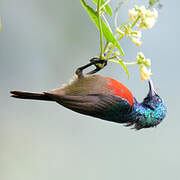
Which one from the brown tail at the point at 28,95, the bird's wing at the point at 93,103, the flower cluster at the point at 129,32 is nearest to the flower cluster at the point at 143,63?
the flower cluster at the point at 129,32

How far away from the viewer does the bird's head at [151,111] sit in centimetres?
139

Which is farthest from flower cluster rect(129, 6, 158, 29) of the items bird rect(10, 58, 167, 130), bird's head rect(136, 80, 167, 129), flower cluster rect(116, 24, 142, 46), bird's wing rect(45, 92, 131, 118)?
bird's head rect(136, 80, 167, 129)

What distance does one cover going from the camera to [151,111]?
4.61 ft

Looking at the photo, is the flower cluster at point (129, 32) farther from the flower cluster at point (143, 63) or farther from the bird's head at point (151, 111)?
the bird's head at point (151, 111)

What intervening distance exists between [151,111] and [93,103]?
33 centimetres

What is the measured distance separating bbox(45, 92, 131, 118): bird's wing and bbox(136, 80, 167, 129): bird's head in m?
0.14

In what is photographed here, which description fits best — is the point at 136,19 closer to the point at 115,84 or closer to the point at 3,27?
the point at 115,84

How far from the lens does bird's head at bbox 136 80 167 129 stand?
1.39m

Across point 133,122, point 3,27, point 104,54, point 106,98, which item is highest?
point 3,27

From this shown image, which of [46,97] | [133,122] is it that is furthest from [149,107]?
[46,97]

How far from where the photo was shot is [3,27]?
2467 mm

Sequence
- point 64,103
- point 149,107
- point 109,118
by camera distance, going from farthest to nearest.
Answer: point 149,107, point 109,118, point 64,103

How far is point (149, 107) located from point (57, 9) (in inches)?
56.5

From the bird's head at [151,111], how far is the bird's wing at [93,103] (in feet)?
0.46
